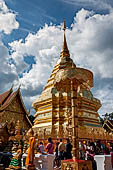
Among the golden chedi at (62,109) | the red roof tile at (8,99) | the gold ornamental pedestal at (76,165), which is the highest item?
the red roof tile at (8,99)

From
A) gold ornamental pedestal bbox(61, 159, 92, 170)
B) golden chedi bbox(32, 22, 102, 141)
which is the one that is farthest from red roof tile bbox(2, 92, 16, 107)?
gold ornamental pedestal bbox(61, 159, 92, 170)

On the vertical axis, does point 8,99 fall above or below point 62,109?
above

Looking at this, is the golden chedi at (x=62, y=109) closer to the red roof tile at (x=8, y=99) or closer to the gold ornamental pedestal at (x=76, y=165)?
the red roof tile at (x=8, y=99)

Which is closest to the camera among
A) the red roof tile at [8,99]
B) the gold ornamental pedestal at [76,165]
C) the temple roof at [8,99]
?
the gold ornamental pedestal at [76,165]

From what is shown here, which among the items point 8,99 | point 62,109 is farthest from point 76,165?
point 8,99

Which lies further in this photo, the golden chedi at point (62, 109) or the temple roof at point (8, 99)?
the temple roof at point (8, 99)

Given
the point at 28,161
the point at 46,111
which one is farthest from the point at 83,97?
the point at 28,161

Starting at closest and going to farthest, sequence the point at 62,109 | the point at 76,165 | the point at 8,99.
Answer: the point at 76,165
the point at 62,109
the point at 8,99

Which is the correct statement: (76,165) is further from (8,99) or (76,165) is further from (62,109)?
(8,99)

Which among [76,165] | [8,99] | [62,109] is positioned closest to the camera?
[76,165]

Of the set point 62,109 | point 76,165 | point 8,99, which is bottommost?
point 76,165

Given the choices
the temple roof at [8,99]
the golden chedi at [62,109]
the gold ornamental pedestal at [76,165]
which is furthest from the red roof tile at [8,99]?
the gold ornamental pedestal at [76,165]

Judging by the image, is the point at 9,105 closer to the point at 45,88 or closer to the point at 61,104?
the point at 45,88

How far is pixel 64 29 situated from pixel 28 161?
63.5ft
